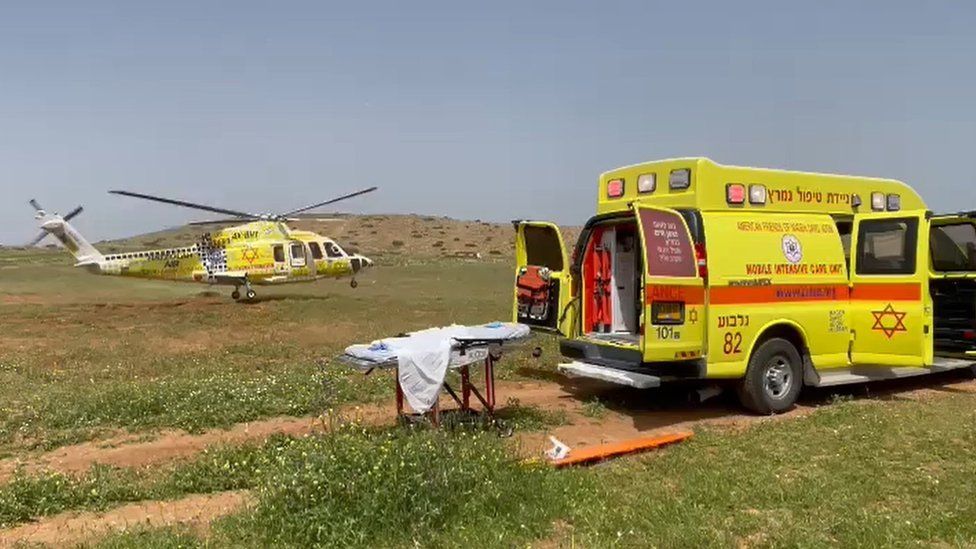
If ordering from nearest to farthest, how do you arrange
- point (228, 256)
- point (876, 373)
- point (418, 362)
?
point (418, 362), point (876, 373), point (228, 256)

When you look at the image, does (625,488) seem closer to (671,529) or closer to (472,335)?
(671,529)

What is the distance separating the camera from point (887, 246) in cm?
1016

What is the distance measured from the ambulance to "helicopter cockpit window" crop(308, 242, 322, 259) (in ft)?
60.1

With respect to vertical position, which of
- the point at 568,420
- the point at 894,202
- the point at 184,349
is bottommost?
the point at 568,420

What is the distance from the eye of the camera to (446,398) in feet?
34.8

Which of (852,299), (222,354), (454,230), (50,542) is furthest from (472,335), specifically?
(454,230)

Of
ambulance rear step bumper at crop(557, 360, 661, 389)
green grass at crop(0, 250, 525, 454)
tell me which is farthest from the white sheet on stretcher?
ambulance rear step bumper at crop(557, 360, 661, 389)

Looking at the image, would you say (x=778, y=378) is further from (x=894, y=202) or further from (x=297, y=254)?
(x=297, y=254)

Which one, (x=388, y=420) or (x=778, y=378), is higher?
(x=778, y=378)

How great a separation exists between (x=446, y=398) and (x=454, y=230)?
66.5 metres

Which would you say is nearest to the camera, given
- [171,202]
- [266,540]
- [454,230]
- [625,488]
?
[266,540]

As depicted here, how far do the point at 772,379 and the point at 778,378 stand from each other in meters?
0.09

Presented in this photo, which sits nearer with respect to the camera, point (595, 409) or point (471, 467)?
point (471, 467)

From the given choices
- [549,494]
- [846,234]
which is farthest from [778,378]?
[549,494]
